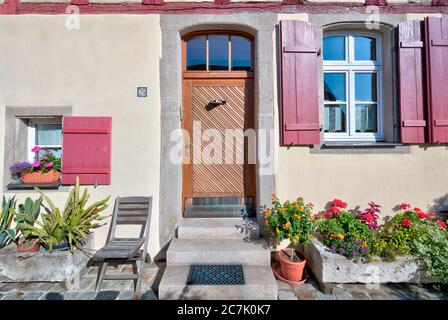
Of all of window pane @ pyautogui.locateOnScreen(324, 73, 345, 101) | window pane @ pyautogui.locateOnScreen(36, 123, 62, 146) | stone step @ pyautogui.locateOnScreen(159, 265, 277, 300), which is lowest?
stone step @ pyautogui.locateOnScreen(159, 265, 277, 300)

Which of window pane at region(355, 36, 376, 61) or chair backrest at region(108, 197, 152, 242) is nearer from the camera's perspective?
chair backrest at region(108, 197, 152, 242)

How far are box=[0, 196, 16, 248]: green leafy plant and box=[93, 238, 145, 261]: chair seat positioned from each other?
4.11ft

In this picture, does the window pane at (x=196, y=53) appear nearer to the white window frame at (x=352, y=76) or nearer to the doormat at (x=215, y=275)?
the white window frame at (x=352, y=76)

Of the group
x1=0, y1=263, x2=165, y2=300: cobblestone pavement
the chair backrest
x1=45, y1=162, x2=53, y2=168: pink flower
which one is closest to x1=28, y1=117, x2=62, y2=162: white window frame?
x1=45, y1=162, x2=53, y2=168: pink flower

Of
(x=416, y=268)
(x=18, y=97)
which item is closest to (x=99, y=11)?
(x=18, y=97)

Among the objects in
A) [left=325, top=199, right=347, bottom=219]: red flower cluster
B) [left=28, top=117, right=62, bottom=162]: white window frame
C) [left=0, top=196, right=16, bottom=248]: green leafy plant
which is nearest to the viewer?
[left=0, top=196, right=16, bottom=248]: green leafy plant

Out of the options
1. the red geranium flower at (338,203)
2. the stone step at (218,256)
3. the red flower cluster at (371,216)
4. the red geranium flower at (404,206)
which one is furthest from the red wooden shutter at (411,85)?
the stone step at (218,256)

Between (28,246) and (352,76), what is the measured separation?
512 cm

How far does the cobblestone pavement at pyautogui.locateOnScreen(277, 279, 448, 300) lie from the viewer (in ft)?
8.45

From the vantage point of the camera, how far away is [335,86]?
3807 mm

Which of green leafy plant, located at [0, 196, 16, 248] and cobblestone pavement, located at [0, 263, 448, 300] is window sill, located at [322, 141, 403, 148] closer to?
cobblestone pavement, located at [0, 263, 448, 300]

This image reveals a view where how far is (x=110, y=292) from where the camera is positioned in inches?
105
